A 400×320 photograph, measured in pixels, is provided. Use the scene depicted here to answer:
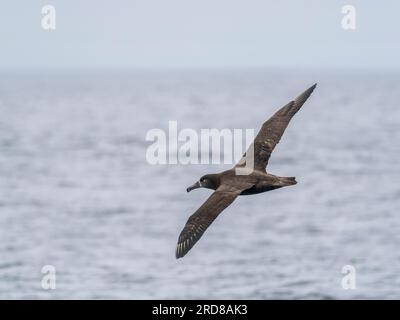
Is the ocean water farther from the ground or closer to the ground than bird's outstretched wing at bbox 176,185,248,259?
farther from the ground

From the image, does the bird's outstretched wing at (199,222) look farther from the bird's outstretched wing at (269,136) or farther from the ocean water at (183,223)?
the ocean water at (183,223)

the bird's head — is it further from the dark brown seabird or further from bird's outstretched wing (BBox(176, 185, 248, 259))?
bird's outstretched wing (BBox(176, 185, 248, 259))

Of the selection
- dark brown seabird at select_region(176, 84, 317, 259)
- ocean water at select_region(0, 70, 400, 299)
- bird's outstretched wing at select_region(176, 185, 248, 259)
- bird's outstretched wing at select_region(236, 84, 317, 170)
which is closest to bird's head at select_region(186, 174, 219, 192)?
dark brown seabird at select_region(176, 84, 317, 259)

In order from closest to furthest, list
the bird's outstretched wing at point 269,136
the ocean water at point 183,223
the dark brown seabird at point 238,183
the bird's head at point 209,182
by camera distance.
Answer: the dark brown seabird at point 238,183 < the bird's head at point 209,182 < the bird's outstretched wing at point 269,136 < the ocean water at point 183,223

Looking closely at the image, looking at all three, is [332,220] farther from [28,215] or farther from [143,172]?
[143,172]

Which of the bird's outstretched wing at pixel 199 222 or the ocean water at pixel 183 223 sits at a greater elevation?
the ocean water at pixel 183 223

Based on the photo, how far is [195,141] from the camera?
81312 mm

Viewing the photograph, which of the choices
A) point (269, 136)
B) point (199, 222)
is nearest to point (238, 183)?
point (199, 222)

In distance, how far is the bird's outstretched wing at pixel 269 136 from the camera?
1998 centimetres

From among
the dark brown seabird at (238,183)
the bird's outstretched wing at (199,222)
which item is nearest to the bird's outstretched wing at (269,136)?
the dark brown seabird at (238,183)

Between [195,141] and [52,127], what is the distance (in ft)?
149

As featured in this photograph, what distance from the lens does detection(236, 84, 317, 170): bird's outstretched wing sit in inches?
787

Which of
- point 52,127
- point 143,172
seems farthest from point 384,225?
point 52,127

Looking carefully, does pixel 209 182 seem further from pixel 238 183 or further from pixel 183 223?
pixel 183 223
